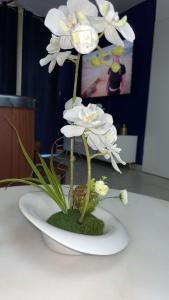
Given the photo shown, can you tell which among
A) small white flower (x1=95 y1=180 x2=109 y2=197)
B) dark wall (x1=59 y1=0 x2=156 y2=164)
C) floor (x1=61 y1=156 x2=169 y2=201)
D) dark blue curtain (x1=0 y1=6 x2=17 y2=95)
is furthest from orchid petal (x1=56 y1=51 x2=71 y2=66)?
dark blue curtain (x1=0 y1=6 x2=17 y2=95)

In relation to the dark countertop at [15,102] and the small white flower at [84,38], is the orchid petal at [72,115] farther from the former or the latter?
the dark countertop at [15,102]

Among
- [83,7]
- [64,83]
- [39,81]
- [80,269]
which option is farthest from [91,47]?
[64,83]

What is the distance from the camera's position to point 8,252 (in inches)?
22.1

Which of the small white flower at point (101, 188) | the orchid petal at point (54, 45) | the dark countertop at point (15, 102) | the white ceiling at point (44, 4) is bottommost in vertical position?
the small white flower at point (101, 188)

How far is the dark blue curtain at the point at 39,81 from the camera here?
537 centimetres

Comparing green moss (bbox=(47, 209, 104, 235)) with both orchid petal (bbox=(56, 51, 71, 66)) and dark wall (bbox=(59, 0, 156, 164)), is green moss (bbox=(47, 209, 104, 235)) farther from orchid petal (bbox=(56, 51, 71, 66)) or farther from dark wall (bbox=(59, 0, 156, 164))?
dark wall (bbox=(59, 0, 156, 164))

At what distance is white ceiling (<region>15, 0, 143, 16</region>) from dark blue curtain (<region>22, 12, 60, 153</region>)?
0.16 metres

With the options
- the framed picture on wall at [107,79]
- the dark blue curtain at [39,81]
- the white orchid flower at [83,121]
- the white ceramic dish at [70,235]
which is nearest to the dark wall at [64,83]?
the dark blue curtain at [39,81]

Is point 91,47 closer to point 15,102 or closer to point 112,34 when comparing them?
point 112,34

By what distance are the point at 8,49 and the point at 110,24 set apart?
5108mm

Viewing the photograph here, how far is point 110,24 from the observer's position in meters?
0.54

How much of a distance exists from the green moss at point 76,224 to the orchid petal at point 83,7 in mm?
418

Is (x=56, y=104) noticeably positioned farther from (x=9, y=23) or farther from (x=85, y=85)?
(x=9, y=23)

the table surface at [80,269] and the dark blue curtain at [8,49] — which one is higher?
the dark blue curtain at [8,49]
